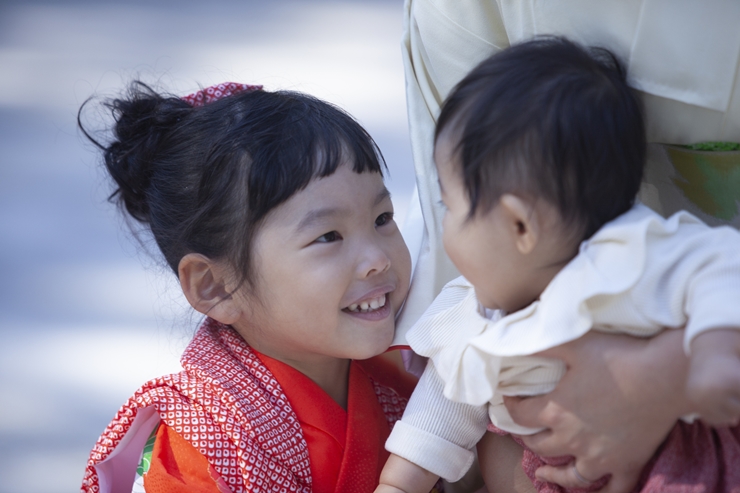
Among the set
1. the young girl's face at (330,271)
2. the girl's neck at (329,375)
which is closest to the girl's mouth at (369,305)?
the young girl's face at (330,271)

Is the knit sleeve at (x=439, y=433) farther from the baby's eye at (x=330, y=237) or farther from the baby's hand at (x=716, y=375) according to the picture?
the baby's hand at (x=716, y=375)

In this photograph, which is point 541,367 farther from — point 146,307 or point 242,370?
point 146,307

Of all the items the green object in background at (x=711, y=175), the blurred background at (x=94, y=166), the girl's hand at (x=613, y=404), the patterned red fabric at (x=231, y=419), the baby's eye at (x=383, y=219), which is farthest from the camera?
the blurred background at (x=94, y=166)

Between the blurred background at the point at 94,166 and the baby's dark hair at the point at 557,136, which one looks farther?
the blurred background at the point at 94,166

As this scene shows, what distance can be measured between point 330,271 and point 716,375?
19.1 inches

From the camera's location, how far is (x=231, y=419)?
952 mm

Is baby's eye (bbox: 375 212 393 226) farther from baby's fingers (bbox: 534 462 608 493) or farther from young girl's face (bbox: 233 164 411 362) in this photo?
baby's fingers (bbox: 534 462 608 493)

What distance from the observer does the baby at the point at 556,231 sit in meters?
0.65

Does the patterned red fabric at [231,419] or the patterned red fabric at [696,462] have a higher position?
the patterned red fabric at [696,462]

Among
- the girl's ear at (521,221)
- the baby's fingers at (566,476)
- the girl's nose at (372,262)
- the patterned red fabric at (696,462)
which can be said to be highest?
the girl's ear at (521,221)

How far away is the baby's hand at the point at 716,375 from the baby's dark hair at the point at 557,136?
159mm

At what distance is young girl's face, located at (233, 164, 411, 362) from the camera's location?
0.96 m

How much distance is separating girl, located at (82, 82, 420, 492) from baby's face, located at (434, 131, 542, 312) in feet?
0.71

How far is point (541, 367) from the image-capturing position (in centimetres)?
75
